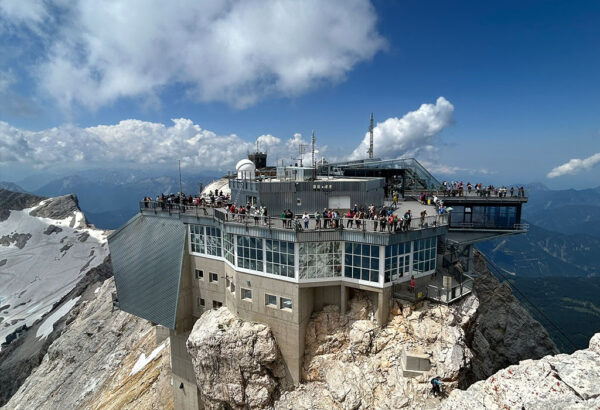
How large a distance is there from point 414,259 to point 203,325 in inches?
788

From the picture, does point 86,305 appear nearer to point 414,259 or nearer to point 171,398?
point 171,398

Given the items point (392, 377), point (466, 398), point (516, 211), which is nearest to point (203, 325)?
point (392, 377)

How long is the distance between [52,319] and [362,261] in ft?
316

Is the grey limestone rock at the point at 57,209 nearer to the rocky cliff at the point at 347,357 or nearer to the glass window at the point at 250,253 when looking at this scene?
the rocky cliff at the point at 347,357

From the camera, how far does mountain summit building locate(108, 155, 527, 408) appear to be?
2556 centimetres

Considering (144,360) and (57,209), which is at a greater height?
(57,209)

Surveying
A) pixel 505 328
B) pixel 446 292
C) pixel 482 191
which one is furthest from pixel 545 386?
pixel 505 328

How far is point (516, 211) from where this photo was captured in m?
36.1

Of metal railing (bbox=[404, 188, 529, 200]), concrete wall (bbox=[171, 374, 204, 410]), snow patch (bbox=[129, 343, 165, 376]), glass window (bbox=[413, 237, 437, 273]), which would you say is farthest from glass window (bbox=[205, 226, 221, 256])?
metal railing (bbox=[404, 188, 529, 200])

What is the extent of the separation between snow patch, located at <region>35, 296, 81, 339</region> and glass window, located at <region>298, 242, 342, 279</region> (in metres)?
84.2

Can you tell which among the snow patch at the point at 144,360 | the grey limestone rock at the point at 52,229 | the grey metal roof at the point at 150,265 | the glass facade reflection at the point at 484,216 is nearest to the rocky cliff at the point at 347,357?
the grey metal roof at the point at 150,265

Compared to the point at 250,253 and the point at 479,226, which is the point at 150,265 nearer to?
the point at 250,253

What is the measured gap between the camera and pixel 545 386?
14.2 meters

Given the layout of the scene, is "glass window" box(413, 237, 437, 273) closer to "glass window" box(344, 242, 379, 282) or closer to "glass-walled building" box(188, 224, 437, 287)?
"glass-walled building" box(188, 224, 437, 287)
